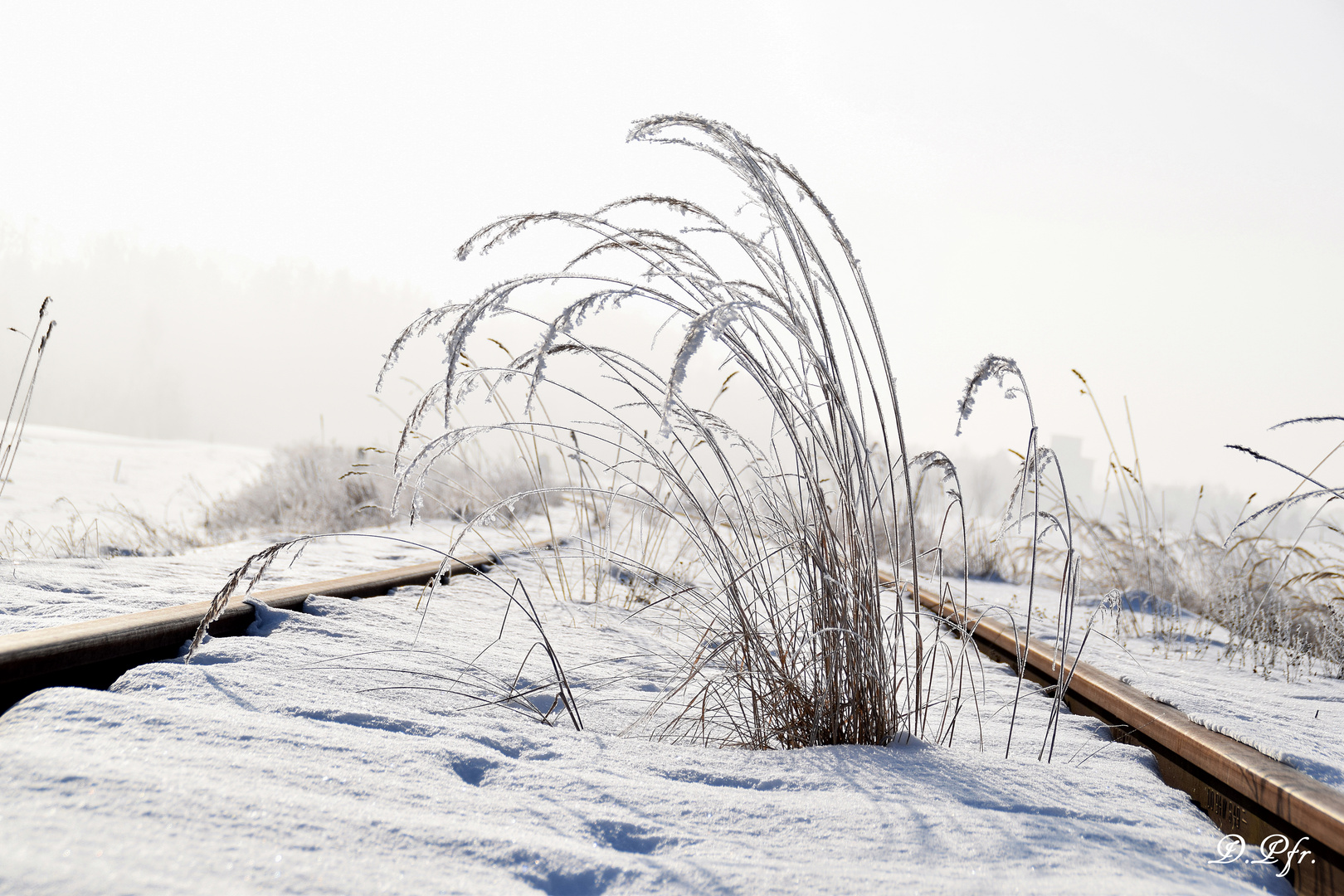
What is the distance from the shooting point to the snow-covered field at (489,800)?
2.13 ft

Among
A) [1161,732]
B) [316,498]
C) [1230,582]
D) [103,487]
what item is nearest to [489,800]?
[1161,732]

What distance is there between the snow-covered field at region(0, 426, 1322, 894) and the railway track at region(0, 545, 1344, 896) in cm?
5

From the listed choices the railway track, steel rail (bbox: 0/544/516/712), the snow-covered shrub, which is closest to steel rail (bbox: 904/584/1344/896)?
the railway track

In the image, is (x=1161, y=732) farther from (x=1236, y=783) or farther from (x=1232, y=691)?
(x=1232, y=691)

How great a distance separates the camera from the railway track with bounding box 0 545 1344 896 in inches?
33.7

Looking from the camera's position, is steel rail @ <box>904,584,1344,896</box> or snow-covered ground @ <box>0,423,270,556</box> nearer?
steel rail @ <box>904,584,1344,896</box>

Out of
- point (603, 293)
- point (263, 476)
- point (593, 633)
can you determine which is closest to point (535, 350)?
point (603, 293)

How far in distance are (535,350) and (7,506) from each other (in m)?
8.38

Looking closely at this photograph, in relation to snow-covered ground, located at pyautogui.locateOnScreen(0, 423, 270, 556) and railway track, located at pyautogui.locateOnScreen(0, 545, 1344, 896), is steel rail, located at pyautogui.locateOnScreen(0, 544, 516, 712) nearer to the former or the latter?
railway track, located at pyautogui.locateOnScreen(0, 545, 1344, 896)

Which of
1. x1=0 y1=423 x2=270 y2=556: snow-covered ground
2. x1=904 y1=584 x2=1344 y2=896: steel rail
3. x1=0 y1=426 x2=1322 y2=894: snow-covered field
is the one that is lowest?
x1=0 y1=423 x2=270 y2=556: snow-covered ground

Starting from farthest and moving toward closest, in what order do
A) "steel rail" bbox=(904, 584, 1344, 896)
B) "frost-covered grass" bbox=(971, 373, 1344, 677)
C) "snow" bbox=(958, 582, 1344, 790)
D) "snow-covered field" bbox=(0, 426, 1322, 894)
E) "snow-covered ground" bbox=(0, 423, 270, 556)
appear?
"snow-covered ground" bbox=(0, 423, 270, 556)
"frost-covered grass" bbox=(971, 373, 1344, 677)
"snow" bbox=(958, 582, 1344, 790)
"steel rail" bbox=(904, 584, 1344, 896)
"snow-covered field" bbox=(0, 426, 1322, 894)

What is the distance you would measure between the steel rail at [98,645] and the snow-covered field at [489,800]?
87 millimetres

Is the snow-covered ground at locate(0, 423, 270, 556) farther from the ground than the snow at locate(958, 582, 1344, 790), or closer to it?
closer to it

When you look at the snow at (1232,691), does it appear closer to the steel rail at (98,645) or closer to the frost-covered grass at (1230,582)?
the frost-covered grass at (1230,582)
